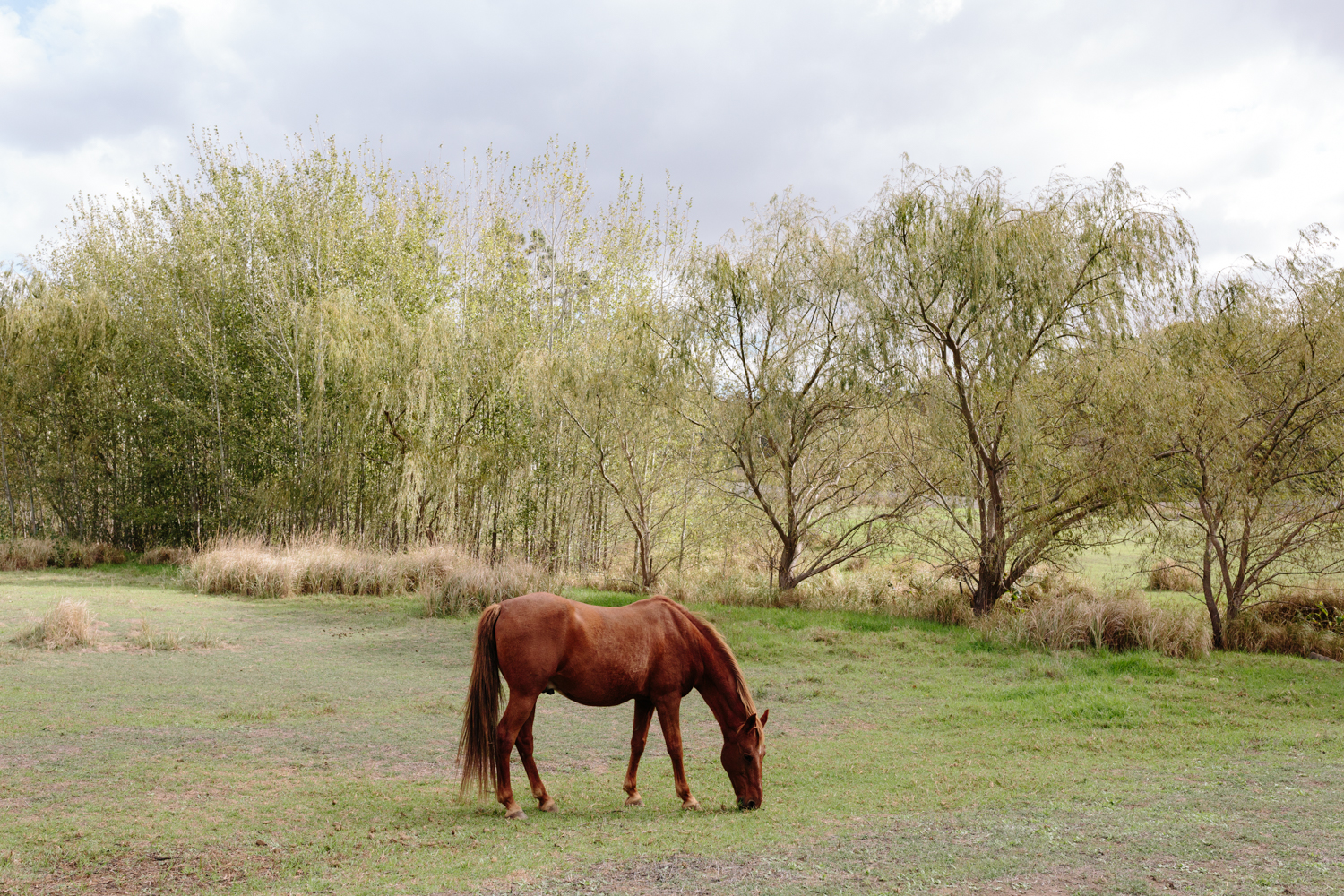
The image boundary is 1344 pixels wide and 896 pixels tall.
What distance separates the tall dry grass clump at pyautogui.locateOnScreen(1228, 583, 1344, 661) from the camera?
1034 cm

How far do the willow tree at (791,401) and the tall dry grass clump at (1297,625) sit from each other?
15.2 ft

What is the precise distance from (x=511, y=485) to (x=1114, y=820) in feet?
44.5

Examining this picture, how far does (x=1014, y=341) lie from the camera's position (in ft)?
38.2

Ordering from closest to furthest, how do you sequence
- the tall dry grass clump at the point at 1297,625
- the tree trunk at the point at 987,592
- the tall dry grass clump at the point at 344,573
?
the tall dry grass clump at the point at 1297,625, the tree trunk at the point at 987,592, the tall dry grass clump at the point at 344,573

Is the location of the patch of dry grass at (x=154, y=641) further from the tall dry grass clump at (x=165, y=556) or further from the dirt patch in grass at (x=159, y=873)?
the tall dry grass clump at (x=165, y=556)

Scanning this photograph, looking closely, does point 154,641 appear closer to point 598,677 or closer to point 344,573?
point 344,573

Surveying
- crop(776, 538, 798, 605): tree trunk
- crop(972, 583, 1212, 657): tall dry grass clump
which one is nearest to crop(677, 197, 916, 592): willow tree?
crop(776, 538, 798, 605): tree trunk

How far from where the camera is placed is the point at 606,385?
14.8m

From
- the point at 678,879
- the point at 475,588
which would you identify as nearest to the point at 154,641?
the point at 475,588

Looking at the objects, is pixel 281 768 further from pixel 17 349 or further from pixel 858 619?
pixel 17 349

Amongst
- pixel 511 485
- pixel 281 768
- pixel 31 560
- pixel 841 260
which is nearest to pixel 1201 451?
pixel 841 260

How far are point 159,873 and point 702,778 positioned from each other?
3239 mm

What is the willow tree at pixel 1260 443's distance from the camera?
1017 cm

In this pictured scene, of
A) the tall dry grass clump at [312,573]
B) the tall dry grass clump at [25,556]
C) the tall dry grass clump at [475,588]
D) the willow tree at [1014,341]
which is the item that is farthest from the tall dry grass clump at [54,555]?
the willow tree at [1014,341]
